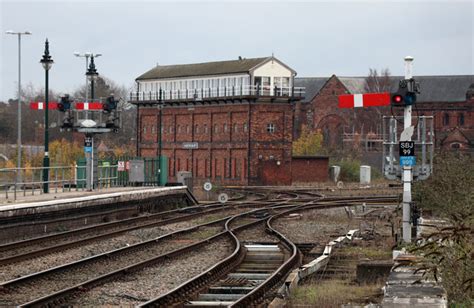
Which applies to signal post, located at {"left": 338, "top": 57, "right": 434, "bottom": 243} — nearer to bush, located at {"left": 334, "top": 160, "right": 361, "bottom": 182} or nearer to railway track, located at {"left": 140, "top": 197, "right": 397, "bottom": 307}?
railway track, located at {"left": 140, "top": 197, "right": 397, "bottom": 307}

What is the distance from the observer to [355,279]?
14.7 m

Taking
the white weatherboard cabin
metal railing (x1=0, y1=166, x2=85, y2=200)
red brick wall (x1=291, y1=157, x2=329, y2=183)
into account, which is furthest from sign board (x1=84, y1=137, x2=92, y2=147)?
red brick wall (x1=291, y1=157, x2=329, y2=183)

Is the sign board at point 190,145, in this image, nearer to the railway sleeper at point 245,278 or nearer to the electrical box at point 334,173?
the electrical box at point 334,173

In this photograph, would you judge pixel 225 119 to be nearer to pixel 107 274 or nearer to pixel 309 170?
pixel 309 170

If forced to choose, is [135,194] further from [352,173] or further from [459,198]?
[352,173]

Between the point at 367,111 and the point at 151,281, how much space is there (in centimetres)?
9239

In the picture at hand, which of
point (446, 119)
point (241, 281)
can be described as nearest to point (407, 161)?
point (241, 281)

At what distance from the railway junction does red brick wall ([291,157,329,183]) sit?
109 ft

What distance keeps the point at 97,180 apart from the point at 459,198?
1837 centimetres

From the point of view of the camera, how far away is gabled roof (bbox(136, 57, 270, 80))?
68.3 m

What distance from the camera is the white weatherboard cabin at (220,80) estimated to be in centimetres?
6675

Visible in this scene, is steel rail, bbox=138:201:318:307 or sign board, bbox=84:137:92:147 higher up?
sign board, bbox=84:137:92:147

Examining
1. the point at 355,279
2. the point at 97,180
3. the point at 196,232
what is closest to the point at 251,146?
the point at 97,180

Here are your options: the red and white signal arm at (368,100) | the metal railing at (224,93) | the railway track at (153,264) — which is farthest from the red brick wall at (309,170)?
the red and white signal arm at (368,100)
